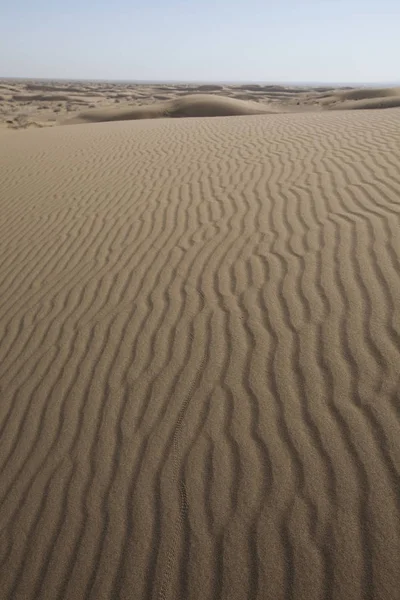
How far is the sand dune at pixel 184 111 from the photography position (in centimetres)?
2012

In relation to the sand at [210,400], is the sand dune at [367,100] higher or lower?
lower

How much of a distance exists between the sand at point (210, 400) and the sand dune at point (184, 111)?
637 inches

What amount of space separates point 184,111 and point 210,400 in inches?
795

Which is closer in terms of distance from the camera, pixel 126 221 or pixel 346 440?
pixel 346 440

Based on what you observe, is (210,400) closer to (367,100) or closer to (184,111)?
(184,111)

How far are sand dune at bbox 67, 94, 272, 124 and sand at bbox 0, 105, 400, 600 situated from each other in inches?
637

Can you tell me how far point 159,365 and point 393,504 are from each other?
5.44ft

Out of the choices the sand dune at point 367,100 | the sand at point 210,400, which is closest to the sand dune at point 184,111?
the sand dune at point 367,100

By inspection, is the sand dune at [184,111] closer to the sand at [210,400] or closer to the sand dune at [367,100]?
the sand dune at [367,100]

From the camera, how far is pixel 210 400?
273 centimetres

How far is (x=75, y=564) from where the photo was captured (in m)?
2.16

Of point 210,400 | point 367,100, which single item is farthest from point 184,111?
point 210,400

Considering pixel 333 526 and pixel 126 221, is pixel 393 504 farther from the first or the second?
pixel 126 221

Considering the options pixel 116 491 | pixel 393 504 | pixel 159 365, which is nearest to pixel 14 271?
pixel 159 365
